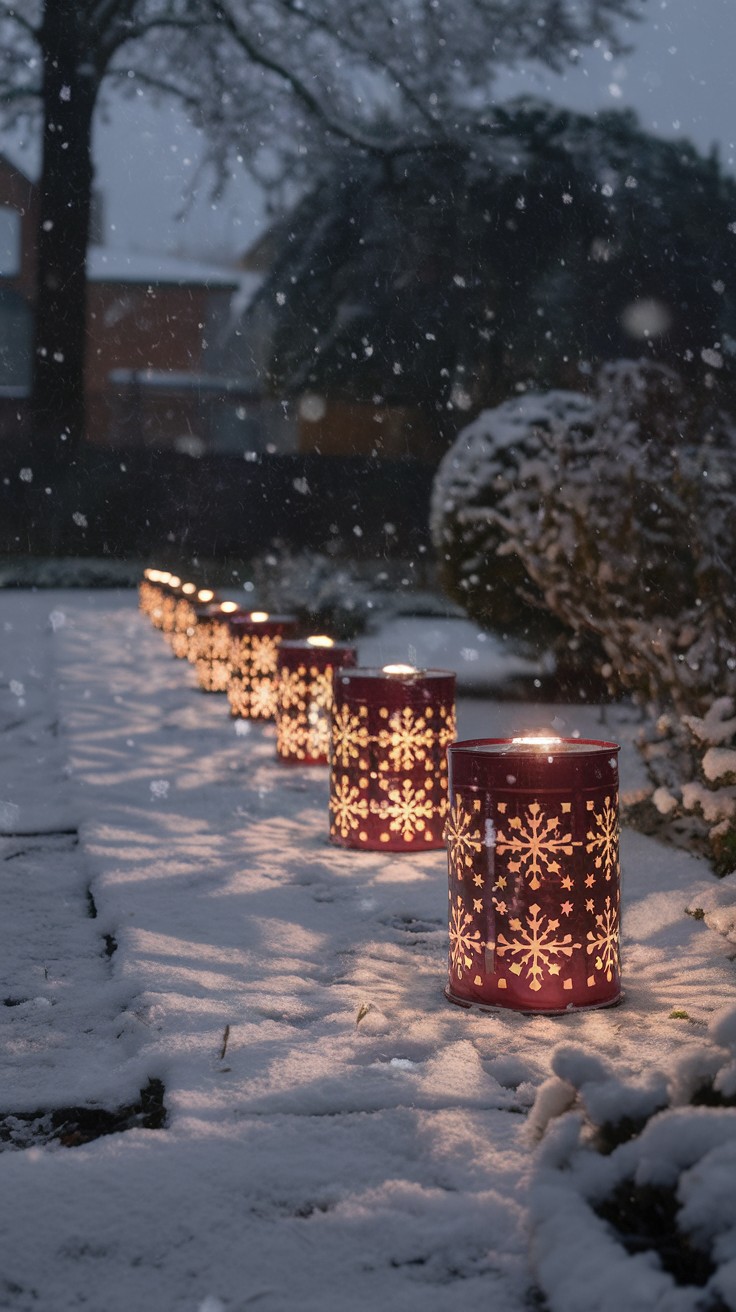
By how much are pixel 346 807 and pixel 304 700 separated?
1574 mm

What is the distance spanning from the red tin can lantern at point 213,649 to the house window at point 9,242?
22714 mm

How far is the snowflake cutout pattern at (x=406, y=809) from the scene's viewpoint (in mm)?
4566

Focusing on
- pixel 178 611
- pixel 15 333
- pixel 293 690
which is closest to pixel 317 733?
pixel 293 690

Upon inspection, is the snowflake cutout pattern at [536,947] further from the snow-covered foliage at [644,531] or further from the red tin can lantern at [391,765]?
the snow-covered foliage at [644,531]

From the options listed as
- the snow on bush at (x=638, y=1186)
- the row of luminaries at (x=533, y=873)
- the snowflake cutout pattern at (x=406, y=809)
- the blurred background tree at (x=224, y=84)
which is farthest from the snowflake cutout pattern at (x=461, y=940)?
the blurred background tree at (x=224, y=84)

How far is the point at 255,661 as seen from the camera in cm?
741

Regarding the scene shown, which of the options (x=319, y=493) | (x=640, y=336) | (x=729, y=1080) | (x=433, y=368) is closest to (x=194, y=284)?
(x=319, y=493)

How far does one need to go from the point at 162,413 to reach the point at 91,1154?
102ft

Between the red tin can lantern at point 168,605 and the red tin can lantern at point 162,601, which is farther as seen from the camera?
the red tin can lantern at point 162,601

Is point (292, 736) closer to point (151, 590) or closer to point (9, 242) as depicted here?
point (151, 590)

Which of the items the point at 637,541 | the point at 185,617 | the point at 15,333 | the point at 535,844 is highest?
the point at 15,333

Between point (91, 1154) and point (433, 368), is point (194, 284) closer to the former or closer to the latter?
point (433, 368)

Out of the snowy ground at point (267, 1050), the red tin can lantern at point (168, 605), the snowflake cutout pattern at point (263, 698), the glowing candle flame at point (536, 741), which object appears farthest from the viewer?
the red tin can lantern at point (168, 605)

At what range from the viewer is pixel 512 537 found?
7738 mm
